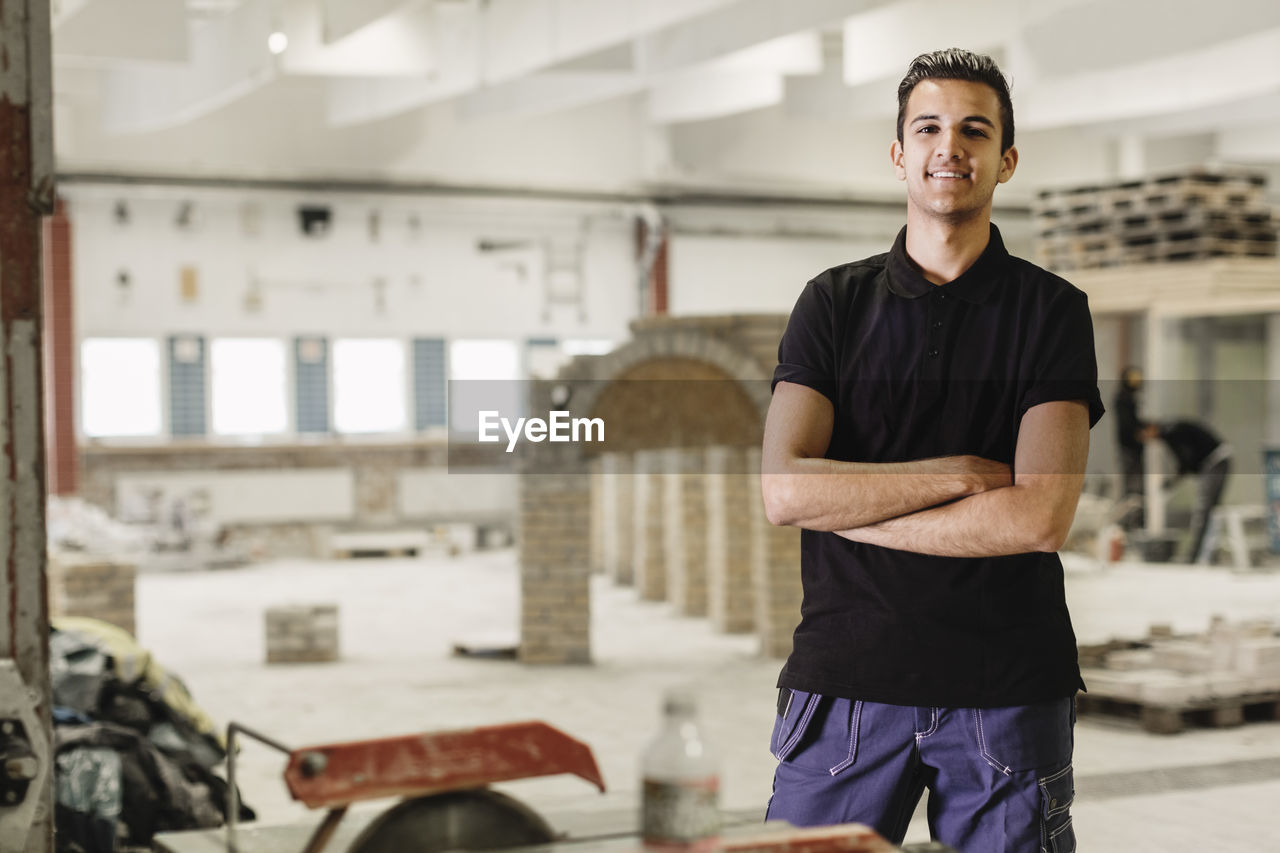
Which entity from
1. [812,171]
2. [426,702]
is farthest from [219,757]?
[812,171]

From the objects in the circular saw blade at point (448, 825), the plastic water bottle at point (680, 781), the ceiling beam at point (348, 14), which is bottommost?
the circular saw blade at point (448, 825)

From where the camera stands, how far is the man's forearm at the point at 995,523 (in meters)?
2.38

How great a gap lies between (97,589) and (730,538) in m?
4.50

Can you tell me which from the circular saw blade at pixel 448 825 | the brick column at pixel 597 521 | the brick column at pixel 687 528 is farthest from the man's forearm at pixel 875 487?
the brick column at pixel 597 521

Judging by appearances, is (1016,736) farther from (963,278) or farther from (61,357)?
(61,357)

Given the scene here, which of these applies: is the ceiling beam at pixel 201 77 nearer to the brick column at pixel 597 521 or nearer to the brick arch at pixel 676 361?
the brick arch at pixel 676 361

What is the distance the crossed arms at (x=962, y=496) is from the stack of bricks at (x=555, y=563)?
7.33 m

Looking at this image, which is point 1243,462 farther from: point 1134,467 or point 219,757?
point 219,757

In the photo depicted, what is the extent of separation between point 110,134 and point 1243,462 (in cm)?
1291

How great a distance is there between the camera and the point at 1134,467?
48.7ft

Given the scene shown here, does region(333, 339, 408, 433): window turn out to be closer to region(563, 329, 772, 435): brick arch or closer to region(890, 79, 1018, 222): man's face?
region(563, 329, 772, 435): brick arch

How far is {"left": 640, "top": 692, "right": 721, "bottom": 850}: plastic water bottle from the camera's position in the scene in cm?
190

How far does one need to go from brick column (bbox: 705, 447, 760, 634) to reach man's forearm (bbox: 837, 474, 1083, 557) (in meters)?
7.94

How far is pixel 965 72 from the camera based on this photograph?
2461 millimetres
